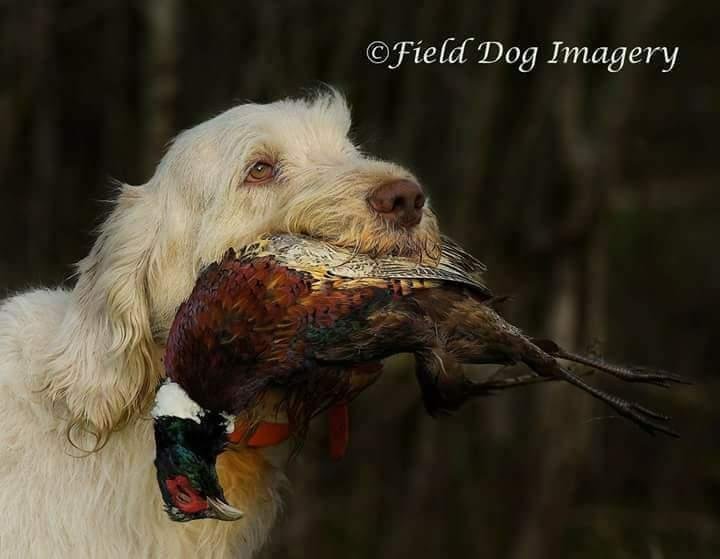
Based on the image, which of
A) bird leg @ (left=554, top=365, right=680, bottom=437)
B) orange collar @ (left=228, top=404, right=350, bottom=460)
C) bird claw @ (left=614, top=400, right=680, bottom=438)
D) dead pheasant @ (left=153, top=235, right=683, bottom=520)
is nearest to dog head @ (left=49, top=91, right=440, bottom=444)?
dead pheasant @ (left=153, top=235, right=683, bottom=520)

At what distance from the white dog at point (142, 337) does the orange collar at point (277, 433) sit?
0.14 meters

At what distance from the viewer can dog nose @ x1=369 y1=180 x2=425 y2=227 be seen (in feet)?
10.6

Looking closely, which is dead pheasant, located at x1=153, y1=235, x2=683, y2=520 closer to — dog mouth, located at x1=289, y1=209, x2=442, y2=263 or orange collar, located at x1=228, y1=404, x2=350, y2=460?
dog mouth, located at x1=289, y1=209, x2=442, y2=263

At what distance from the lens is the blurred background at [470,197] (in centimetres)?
773

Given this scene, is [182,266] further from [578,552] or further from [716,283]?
[716,283]

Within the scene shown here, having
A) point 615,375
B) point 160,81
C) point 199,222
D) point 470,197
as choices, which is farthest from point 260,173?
point 470,197

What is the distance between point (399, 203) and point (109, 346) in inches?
35.2

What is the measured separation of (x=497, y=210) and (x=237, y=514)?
5767 mm

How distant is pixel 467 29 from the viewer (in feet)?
26.7

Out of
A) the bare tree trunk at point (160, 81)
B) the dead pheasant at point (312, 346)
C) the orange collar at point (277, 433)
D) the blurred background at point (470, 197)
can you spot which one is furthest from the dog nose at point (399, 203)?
the bare tree trunk at point (160, 81)

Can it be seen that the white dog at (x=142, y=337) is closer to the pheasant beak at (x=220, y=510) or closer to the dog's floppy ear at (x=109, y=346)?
the dog's floppy ear at (x=109, y=346)

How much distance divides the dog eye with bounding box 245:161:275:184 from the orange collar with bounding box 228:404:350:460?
0.68 meters

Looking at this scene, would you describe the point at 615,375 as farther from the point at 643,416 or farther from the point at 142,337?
the point at 142,337

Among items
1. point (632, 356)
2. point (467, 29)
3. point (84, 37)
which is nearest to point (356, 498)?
point (632, 356)
